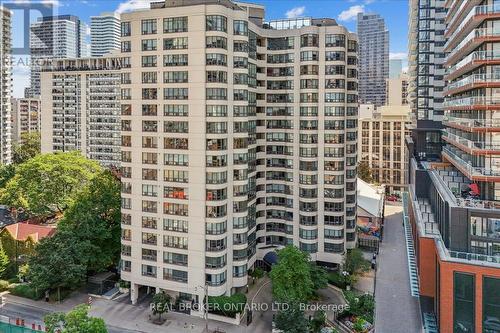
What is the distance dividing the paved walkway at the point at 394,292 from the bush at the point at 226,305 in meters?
13.8

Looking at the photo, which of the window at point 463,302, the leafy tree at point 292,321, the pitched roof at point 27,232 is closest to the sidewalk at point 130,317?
the leafy tree at point 292,321

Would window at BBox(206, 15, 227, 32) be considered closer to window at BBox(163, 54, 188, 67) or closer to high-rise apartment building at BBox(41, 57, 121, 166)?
window at BBox(163, 54, 188, 67)

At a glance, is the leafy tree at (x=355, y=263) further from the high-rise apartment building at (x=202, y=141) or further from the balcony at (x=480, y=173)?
the balcony at (x=480, y=173)

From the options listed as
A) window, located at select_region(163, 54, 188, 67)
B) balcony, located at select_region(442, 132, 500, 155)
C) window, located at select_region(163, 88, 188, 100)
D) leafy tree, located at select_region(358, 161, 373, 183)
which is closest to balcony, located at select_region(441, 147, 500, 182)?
balcony, located at select_region(442, 132, 500, 155)

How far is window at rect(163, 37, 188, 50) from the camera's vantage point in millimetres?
45188

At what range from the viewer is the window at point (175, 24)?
1775 inches

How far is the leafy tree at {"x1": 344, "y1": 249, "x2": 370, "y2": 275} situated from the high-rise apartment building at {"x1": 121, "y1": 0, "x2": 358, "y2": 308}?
137cm

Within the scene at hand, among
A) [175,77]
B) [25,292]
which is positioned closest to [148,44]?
[175,77]

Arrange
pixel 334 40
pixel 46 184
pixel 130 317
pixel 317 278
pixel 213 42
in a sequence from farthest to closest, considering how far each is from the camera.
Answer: pixel 46 184 → pixel 334 40 → pixel 317 278 → pixel 130 317 → pixel 213 42

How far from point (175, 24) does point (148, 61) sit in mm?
4994

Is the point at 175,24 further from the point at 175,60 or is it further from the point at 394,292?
the point at 394,292

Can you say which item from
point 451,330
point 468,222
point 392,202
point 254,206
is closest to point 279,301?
point 254,206

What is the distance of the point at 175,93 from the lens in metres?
45.8

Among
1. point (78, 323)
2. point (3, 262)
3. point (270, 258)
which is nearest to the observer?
point (78, 323)
